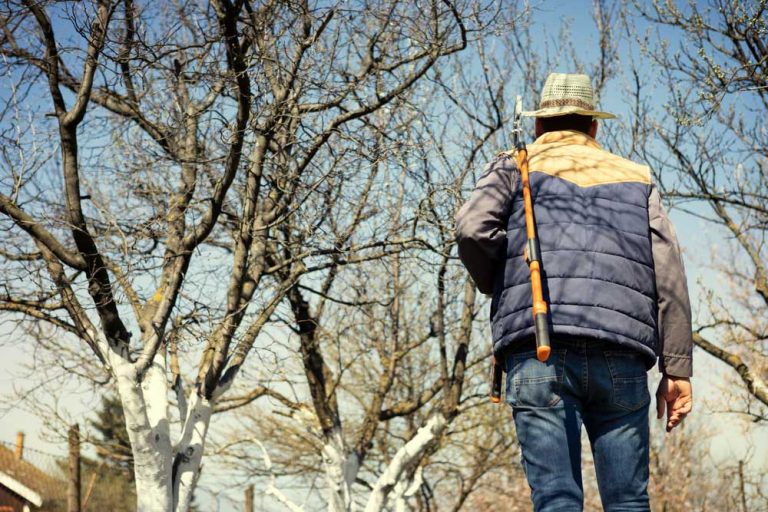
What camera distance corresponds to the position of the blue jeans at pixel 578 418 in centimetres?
261

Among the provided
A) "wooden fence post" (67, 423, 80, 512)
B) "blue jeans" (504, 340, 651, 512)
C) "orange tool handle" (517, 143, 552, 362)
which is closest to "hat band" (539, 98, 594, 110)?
"orange tool handle" (517, 143, 552, 362)

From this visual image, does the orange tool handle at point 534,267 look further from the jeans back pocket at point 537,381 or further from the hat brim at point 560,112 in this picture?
the hat brim at point 560,112

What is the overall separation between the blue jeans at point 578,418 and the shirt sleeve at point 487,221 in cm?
31

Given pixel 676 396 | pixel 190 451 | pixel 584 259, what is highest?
pixel 190 451

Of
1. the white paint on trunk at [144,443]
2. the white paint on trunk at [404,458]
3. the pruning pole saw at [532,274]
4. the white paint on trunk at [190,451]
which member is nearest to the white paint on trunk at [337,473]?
the white paint on trunk at [404,458]

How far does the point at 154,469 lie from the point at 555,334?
569cm

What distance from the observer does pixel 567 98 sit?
121 inches

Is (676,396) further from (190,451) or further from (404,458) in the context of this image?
(404,458)

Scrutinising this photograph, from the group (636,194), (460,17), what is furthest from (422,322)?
(636,194)

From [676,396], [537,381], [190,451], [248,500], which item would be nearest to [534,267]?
[537,381]

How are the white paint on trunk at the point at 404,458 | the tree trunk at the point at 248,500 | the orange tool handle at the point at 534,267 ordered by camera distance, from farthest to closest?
the tree trunk at the point at 248,500 → the white paint on trunk at the point at 404,458 → the orange tool handle at the point at 534,267

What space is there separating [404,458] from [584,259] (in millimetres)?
9793

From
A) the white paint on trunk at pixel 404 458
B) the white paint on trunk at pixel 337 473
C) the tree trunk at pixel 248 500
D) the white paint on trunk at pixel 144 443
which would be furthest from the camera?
the tree trunk at pixel 248 500

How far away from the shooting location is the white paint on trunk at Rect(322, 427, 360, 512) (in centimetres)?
1240
